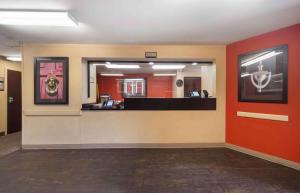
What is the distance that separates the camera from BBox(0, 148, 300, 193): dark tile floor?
349cm

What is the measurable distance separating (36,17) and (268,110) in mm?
4460

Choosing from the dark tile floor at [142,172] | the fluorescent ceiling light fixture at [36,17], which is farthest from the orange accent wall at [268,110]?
the fluorescent ceiling light fixture at [36,17]

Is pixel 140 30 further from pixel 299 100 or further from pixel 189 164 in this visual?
pixel 299 100

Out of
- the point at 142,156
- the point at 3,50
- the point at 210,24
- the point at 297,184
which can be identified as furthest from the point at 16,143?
the point at 297,184

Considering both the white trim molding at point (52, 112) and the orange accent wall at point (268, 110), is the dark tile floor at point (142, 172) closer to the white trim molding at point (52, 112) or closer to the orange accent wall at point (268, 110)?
the orange accent wall at point (268, 110)

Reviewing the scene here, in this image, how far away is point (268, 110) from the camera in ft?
16.0

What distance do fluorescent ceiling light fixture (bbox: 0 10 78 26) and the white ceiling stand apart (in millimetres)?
94

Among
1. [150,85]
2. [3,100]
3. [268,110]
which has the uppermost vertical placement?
[150,85]

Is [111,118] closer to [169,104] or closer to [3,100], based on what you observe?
[169,104]

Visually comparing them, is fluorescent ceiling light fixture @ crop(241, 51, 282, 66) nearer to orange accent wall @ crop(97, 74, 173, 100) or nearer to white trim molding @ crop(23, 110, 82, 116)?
white trim molding @ crop(23, 110, 82, 116)

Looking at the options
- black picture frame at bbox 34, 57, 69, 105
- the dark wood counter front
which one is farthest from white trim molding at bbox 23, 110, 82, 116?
the dark wood counter front

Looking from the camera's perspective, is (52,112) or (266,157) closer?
(266,157)

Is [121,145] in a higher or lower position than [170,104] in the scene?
lower

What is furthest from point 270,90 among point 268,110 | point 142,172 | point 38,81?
point 38,81
